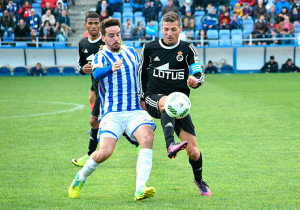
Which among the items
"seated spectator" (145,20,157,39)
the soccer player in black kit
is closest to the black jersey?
the soccer player in black kit

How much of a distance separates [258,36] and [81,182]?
23921 mm

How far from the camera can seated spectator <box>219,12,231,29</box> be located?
29425 mm

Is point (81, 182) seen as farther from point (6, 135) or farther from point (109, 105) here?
point (6, 135)

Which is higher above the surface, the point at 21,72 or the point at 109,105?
the point at 109,105

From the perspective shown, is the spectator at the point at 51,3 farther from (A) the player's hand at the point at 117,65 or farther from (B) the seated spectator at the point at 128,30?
(A) the player's hand at the point at 117,65

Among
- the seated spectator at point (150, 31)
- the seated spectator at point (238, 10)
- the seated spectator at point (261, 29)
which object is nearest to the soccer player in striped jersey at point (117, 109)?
the seated spectator at point (150, 31)

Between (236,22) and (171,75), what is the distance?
23.6 metres

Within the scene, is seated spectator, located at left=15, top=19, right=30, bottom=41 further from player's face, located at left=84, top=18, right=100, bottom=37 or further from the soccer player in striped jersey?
the soccer player in striped jersey

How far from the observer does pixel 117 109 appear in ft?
21.9

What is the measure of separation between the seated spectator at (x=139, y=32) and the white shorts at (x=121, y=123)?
72.6ft

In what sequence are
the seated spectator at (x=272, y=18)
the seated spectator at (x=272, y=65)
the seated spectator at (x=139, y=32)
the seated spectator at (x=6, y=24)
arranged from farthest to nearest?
1. the seated spectator at (x=272, y=18)
2. the seated spectator at (x=272, y=65)
3. the seated spectator at (x=6, y=24)
4. the seated spectator at (x=139, y=32)

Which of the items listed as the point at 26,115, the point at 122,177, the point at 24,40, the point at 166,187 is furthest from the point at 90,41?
the point at 24,40

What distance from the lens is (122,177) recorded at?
302 inches

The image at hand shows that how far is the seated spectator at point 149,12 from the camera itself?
29873 mm
